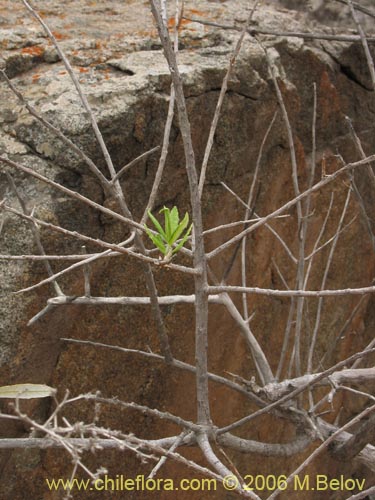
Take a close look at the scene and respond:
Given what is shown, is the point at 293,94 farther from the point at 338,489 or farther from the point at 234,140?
the point at 338,489

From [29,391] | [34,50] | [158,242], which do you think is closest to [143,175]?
[34,50]

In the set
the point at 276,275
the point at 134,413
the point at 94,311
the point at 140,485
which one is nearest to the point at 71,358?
the point at 94,311

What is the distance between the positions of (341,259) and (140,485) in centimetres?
113

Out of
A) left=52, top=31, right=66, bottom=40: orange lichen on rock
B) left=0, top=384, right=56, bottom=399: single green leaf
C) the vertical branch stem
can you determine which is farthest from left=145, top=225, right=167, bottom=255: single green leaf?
left=52, top=31, right=66, bottom=40: orange lichen on rock

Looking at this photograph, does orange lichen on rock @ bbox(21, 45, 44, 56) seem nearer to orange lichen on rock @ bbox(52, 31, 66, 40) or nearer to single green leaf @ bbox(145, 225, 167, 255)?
orange lichen on rock @ bbox(52, 31, 66, 40)

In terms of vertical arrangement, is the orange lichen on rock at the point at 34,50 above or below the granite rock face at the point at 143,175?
above

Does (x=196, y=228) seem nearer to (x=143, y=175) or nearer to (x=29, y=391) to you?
(x=29, y=391)

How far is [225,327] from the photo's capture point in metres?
2.17

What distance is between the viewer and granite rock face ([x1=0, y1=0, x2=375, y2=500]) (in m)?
1.69

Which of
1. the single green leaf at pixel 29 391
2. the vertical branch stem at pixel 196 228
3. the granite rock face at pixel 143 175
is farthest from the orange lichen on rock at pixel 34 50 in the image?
the single green leaf at pixel 29 391

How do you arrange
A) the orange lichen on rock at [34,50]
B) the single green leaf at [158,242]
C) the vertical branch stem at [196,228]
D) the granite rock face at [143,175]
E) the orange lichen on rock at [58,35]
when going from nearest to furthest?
the vertical branch stem at [196,228] < the single green leaf at [158,242] < the granite rock face at [143,175] < the orange lichen on rock at [34,50] < the orange lichen on rock at [58,35]

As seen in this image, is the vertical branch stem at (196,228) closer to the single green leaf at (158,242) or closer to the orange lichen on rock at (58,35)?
the single green leaf at (158,242)

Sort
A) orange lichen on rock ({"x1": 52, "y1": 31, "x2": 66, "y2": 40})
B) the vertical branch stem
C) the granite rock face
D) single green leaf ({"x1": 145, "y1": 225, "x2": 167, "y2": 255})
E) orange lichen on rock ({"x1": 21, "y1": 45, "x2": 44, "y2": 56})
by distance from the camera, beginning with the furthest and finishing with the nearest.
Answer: orange lichen on rock ({"x1": 52, "y1": 31, "x2": 66, "y2": 40}), orange lichen on rock ({"x1": 21, "y1": 45, "x2": 44, "y2": 56}), the granite rock face, single green leaf ({"x1": 145, "y1": 225, "x2": 167, "y2": 255}), the vertical branch stem

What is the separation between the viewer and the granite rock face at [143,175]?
5.54 feet
